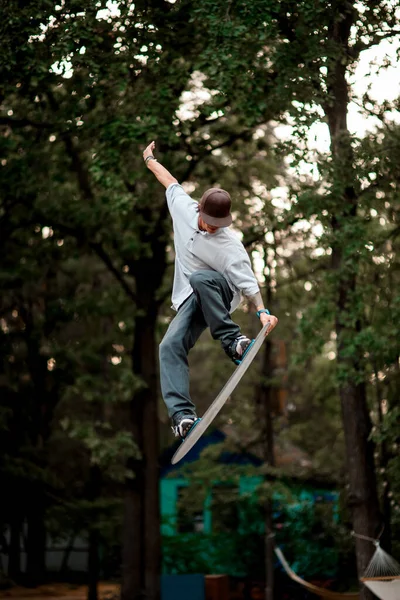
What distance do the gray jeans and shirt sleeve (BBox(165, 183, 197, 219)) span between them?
1.58 feet

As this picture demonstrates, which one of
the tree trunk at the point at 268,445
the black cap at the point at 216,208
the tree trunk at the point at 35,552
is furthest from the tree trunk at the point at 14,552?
the black cap at the point at 216,208

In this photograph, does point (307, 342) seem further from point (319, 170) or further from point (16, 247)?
point (16, 247)

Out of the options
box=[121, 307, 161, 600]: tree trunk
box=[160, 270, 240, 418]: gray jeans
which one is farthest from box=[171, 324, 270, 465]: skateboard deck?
box=[121, 307, 161, 600]: tree trunk

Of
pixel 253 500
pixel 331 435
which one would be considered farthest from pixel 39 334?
pixel 331 435

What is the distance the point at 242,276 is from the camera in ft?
21.4

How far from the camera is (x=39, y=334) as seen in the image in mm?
20562

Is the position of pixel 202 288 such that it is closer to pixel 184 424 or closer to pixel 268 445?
pixel 184 424

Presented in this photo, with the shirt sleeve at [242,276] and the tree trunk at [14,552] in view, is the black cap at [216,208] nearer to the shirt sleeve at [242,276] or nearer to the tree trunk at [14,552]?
the shirt sleeve at [242,276]

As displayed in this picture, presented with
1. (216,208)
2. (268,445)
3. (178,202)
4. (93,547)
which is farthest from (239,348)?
(93,547)

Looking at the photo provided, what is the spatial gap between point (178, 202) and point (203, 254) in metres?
0.45

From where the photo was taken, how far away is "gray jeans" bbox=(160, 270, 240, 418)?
644 cm

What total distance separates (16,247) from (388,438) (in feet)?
28.1

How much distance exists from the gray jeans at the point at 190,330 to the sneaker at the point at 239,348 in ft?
0.16

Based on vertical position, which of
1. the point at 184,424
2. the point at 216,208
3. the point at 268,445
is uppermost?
the point at 216,208
